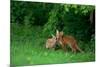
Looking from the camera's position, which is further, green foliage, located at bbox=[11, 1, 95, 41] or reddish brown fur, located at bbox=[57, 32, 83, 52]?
reddish brown fur, located at bbox=[57, 32, 83, 52]

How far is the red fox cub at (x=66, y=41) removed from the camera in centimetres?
223

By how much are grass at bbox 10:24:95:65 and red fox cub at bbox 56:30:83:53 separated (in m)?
0.07

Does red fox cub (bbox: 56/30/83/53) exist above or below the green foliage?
below

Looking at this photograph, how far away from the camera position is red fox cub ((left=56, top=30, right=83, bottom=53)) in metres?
2.23

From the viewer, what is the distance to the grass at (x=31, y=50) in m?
2.05

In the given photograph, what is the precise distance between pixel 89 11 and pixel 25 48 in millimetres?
833

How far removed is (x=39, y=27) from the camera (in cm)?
215

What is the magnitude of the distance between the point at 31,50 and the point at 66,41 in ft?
1.32

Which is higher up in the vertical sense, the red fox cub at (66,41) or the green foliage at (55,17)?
the green foliage at (55,17)

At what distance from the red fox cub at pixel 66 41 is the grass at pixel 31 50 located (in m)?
0.07

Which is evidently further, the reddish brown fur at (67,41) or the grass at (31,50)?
the reddish brown fur at (67,41)
